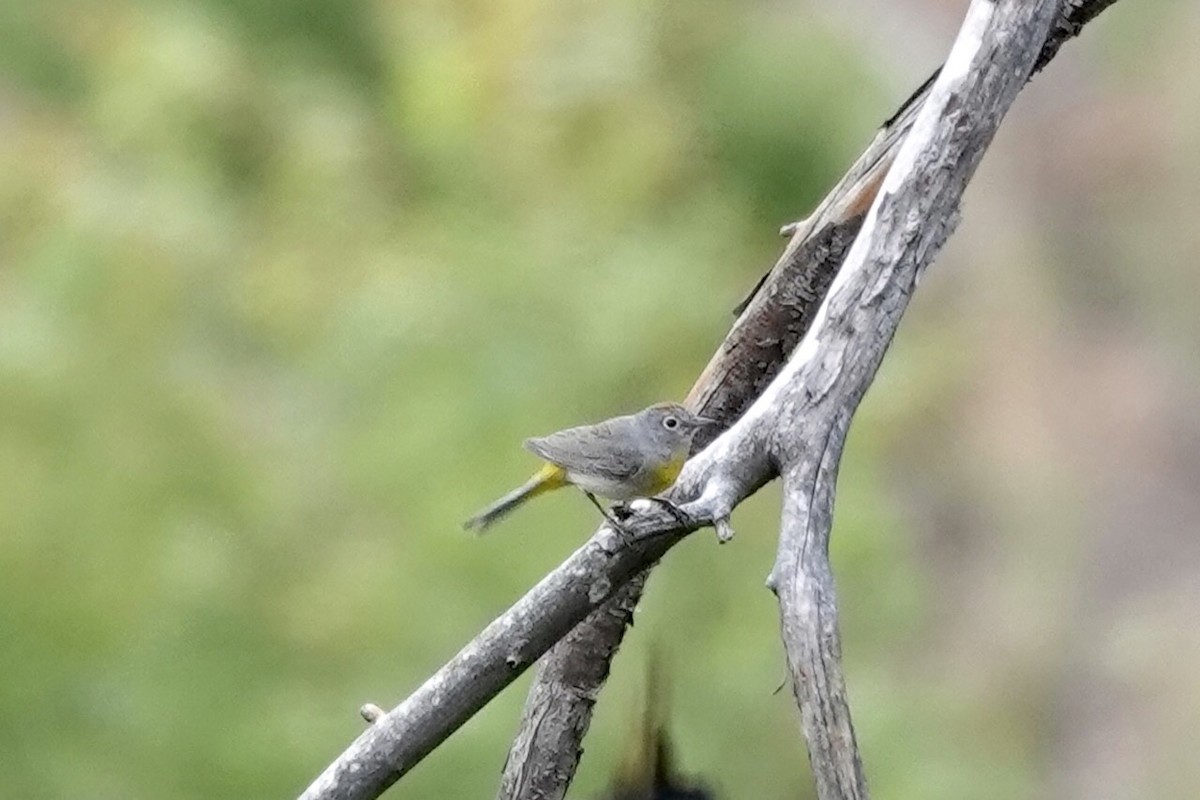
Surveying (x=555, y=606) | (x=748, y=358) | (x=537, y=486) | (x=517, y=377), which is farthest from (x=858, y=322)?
(x=517, y=377)

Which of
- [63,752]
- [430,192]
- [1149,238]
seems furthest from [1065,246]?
[63,752]

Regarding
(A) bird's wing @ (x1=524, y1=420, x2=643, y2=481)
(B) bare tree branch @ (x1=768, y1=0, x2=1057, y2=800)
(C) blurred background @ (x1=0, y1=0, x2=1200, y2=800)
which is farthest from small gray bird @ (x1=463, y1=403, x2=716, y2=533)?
(C) blurred background @ (x1=0, y1=0, x2=1200, y2=800)

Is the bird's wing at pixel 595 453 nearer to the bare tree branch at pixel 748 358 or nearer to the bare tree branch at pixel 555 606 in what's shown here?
the bare tree branch at pixel 748 358

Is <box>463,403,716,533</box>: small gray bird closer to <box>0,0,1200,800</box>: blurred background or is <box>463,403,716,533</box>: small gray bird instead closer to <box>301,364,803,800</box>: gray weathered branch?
<box>301,364,803,800</box>: gray weathered branch

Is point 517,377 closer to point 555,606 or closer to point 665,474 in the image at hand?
point 665,474

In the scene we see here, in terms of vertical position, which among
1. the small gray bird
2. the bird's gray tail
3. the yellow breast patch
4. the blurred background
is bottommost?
the yellow breast patch
